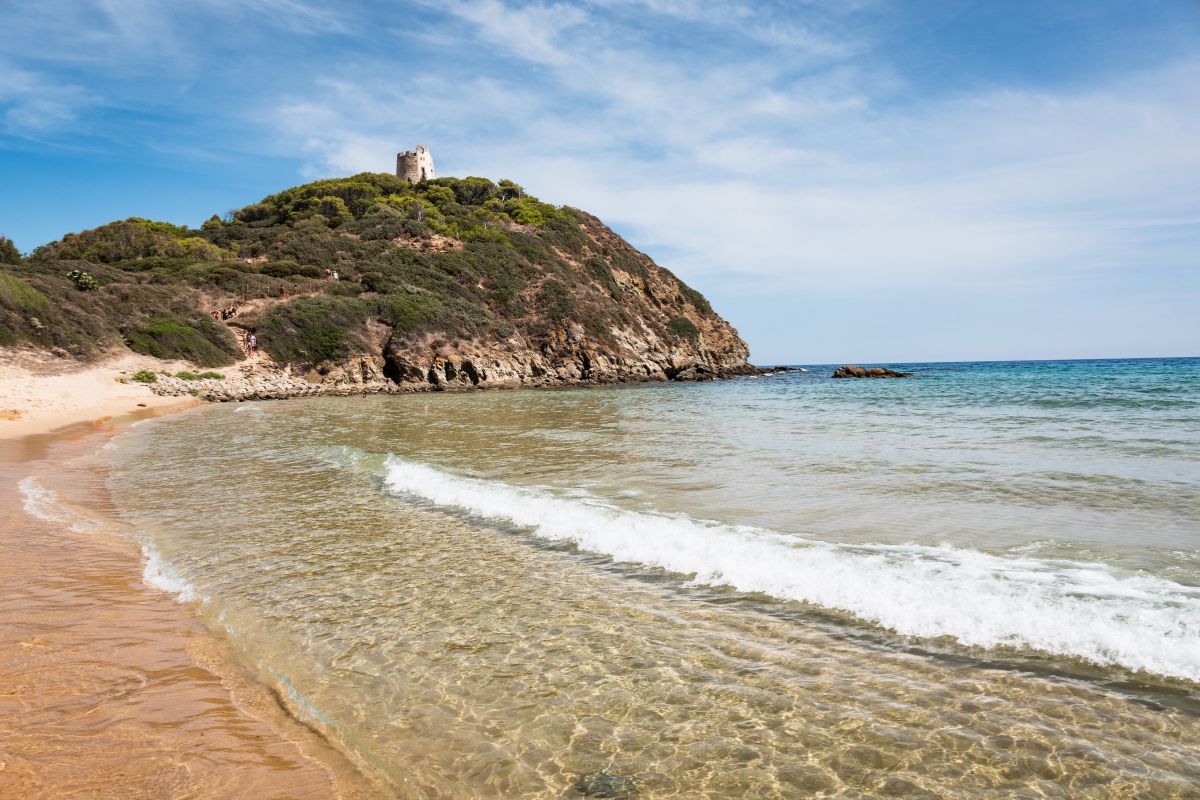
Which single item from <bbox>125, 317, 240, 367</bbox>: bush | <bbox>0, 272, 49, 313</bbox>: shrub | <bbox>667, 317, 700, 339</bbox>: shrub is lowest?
<bbox>125, 317, 240, 367</bbox>: bush

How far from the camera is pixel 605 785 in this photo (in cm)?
316

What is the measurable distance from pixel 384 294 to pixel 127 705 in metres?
50.5

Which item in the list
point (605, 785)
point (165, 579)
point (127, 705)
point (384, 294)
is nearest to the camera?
point (605, 785)

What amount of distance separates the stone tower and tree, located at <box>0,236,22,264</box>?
4946 cm

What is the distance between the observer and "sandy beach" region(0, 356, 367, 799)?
307 cm

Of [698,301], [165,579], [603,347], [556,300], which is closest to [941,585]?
[165,579]

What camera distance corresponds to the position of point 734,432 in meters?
18.2

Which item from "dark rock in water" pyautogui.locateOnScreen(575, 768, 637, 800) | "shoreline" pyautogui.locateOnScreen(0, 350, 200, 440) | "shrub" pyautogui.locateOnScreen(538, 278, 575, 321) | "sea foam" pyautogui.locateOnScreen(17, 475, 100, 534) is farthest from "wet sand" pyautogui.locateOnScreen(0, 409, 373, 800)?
"shrub" pyautogui.locateOnScreen(538, 278, 575, 321)

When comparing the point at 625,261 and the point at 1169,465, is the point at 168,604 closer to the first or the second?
the point at 1169,465

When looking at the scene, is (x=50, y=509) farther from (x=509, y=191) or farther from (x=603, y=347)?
(x=509, y=191)

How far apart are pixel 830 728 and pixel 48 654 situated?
17.2ft

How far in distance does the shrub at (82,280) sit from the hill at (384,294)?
0.11m

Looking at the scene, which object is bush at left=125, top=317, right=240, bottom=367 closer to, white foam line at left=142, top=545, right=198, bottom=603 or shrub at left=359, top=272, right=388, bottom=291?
shrub at left=359, top=272, right=388, bottom=291

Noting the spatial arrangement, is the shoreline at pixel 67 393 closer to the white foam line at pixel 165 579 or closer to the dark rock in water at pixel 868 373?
the white foam line at pixel 165 579
